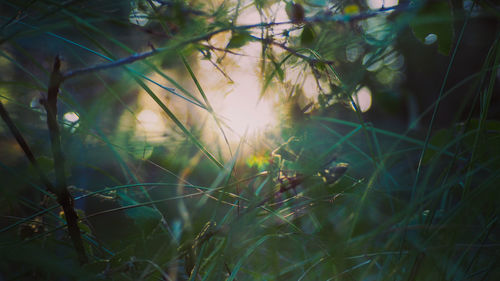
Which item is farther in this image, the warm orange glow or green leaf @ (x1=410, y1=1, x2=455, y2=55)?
the warm orange glow

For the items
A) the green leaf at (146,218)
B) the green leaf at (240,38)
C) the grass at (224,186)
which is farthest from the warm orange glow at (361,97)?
the green leaf at (146,218)

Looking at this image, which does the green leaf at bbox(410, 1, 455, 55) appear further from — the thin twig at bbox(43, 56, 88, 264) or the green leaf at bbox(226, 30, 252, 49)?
the thin twig at bbox(43, 56, 88, 264)

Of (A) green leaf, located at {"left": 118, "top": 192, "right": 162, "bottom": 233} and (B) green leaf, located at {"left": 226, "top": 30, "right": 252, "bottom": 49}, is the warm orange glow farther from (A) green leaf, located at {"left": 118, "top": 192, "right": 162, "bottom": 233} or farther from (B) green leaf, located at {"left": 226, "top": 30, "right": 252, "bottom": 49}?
(A) green leaf, located at {"left": 118, "top": 192, "right": 162, "bottom": 233}

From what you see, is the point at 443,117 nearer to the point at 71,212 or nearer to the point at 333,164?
the point at 333,164

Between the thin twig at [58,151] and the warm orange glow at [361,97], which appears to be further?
the warm orange glow at [361,97]

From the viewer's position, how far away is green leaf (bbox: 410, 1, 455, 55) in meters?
0.38

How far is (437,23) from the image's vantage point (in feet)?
1.28

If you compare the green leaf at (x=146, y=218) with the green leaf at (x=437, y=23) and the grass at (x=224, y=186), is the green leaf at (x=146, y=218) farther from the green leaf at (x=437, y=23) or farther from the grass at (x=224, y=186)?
the green leaf at (x=437, y=23)

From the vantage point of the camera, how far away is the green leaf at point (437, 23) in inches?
14.8

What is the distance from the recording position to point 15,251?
300 millimetres

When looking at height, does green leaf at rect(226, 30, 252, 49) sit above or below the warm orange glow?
above

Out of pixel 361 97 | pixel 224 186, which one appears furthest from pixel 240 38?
pixel 361 97

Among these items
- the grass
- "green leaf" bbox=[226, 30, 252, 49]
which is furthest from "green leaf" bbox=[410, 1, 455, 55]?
"green leaf" bbox=[226, 30, 252, 49]

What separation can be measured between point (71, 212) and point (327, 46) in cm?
Answer: 48
